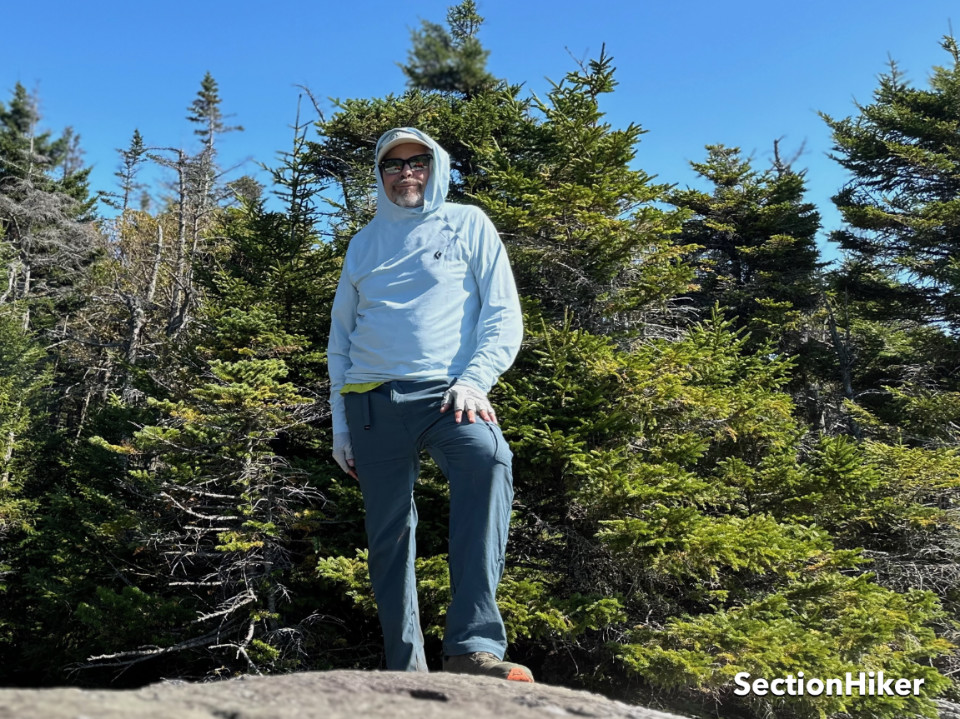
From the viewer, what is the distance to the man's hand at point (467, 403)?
2.62m

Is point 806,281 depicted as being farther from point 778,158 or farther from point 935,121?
point 778,158

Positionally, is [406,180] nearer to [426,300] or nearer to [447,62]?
[426,300]

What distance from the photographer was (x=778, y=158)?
20.8 metres

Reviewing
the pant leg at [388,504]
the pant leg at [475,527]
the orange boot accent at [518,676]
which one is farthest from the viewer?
the pant leg at [388,504]

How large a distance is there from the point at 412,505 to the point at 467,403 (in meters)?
0.52

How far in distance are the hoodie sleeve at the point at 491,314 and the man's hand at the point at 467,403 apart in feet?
0.14

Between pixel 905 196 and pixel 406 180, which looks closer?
pixel 406 180

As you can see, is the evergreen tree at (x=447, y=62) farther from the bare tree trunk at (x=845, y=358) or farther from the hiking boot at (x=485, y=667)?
the hiking boot at (x=485, y=667)

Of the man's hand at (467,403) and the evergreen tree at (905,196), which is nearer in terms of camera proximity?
the man's hand at (467,403)

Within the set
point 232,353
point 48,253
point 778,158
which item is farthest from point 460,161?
point 48,253

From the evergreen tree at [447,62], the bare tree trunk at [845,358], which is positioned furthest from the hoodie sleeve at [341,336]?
the bare tree trunk at [845,358]

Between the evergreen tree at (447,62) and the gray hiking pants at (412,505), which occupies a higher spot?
the evergreen tree at (447,62)

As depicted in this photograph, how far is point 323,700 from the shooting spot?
162cm

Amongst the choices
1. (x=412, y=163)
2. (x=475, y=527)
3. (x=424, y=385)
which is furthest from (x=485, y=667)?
(x=412, y=163)
